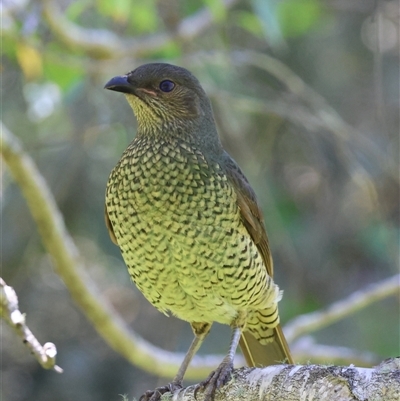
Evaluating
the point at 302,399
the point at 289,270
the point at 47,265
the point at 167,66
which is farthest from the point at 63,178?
the point at 302,399

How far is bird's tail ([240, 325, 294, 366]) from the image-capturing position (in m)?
4.09

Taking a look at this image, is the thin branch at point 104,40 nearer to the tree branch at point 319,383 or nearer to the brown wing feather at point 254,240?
the brown wing feather at point 254,240

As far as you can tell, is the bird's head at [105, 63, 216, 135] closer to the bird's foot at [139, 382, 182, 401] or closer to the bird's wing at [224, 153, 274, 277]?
the bird's wing at [224, 153, 274, 277]

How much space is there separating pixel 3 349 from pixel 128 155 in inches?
136

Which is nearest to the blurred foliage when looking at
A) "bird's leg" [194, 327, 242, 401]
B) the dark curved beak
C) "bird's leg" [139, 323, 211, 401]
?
the dark curved beak

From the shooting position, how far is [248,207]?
368 centimetres

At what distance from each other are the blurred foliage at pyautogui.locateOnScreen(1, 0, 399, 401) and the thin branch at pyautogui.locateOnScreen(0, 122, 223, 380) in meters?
0.86

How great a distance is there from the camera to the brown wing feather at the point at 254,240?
144 inches

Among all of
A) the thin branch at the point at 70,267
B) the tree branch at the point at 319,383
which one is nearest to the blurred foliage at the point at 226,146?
the thin branch at the point at 70,267

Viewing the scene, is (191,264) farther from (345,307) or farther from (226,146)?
(226,146)

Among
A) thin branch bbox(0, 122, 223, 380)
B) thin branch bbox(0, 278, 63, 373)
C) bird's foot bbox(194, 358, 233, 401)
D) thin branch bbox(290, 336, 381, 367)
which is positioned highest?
thin branch bbox(290, 336, 381, 367)

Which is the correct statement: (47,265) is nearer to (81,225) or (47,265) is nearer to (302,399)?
(81,225)

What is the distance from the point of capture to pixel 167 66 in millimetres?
3740

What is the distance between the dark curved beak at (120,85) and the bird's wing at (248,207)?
56cm
